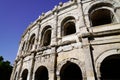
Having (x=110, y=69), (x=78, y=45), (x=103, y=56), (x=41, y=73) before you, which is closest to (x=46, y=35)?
(x=41, y=73)

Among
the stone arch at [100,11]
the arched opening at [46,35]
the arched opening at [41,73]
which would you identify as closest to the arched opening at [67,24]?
the stone arch at [100,11]

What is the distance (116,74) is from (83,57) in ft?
7.49

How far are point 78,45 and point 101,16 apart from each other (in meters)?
3.53

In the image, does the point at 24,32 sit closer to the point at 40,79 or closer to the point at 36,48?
the point at 36,48

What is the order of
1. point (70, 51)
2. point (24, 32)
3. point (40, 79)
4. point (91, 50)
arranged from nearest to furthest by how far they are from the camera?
point (91, 50) → point (70, 51) → point (40, 79) → point (24, 32)

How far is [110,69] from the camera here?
312 inches

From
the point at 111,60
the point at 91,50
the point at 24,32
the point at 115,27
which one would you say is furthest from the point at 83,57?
the point at 24,32

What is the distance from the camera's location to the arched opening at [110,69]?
7.65 metres

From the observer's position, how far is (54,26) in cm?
1073

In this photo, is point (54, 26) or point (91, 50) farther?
point (54, 26)

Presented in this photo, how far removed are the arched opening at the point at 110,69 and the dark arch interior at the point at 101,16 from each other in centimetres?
340

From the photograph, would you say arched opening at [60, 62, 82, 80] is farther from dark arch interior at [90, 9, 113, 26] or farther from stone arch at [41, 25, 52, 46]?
dark arch interior at [90, 9, 113, 26]

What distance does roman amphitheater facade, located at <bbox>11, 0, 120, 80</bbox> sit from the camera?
7.32 meters

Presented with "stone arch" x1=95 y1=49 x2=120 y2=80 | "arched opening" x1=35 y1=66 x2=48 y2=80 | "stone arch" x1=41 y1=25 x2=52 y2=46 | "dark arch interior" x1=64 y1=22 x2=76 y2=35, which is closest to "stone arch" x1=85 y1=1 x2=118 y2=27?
"dark arch interior" x1=64 y1=22 x2=76 y2=35
